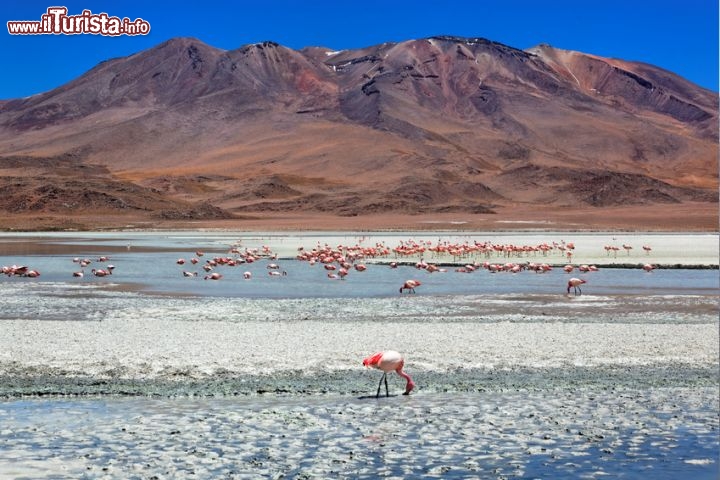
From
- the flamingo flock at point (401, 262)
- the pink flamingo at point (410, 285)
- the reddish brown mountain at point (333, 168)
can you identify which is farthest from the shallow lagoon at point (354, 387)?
the reddish brown mountain at point (333, 168)

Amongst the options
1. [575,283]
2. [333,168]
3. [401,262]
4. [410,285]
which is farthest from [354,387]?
[333,168]

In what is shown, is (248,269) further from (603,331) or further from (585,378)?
(585,378)

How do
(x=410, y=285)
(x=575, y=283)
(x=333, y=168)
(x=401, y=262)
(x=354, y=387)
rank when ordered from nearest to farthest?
(x=354, y=387) → (x=575, y=283) → (x=410, y=285) → (x=401, y=262) → (x=333, y=168)

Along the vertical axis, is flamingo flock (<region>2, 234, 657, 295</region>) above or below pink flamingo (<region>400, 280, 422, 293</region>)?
above

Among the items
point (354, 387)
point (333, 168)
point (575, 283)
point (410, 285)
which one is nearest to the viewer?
point (354, 387)

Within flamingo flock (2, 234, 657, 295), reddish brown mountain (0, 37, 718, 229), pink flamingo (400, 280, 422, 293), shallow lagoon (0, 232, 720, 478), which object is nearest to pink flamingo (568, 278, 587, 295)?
flamingo flock (2, 234, 657, 295)

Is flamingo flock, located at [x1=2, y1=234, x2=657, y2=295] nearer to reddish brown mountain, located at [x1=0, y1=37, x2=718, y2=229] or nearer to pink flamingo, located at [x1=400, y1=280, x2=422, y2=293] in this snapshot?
Result: pink flamingo, located at [x1=400, y1=280, x2=422, y2=293]

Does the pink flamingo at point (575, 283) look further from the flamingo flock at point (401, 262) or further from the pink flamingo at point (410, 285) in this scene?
the pink flamingo at point (410, 285)

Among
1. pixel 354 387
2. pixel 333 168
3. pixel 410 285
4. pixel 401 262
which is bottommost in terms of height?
pixel 354 387

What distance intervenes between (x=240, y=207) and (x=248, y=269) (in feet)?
267

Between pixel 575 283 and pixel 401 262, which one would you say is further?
pixel 401 262

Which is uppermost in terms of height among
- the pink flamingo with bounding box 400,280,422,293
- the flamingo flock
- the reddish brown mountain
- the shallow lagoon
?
the reddish brown mountain

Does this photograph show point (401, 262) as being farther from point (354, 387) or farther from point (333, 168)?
point (333, 168)

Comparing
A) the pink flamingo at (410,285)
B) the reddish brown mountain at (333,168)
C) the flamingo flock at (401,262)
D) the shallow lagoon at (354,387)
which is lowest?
the shallow lagoon at (354,387)
